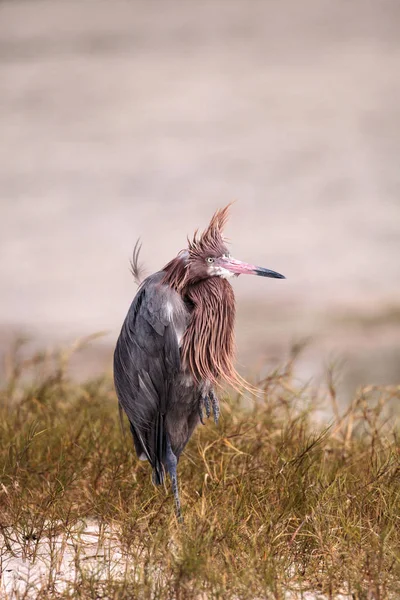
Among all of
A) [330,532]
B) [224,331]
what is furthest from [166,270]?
[330,532]

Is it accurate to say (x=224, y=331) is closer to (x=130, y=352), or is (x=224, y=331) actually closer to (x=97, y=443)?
(x=130, y=352)

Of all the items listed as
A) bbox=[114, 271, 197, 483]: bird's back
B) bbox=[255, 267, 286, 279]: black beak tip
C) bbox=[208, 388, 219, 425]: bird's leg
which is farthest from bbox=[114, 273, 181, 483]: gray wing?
bbox=[255, 267, 286, 279]: black beak tip

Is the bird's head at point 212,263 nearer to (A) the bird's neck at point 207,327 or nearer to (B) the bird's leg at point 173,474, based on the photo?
(A) the bird's neck at point 207,327

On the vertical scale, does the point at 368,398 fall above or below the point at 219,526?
above

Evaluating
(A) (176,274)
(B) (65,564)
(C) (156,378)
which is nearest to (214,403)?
(C) (156,378)

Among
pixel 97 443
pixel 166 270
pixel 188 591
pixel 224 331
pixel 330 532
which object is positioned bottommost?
pixel 188 591

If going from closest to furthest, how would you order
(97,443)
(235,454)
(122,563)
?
(122,563), (235,454), (97,443)

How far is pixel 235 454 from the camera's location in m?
3.32

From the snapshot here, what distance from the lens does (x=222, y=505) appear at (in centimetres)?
297

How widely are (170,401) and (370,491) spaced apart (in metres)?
0.83

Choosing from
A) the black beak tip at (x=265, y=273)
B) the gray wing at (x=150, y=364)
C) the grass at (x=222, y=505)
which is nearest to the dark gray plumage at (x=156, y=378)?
the gray wing at (x=150, y=364)

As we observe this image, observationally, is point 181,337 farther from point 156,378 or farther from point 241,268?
point 241,268

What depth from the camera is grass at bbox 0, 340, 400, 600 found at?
2452 mm

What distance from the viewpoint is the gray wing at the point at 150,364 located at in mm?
2844
